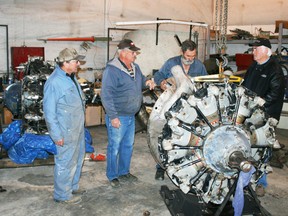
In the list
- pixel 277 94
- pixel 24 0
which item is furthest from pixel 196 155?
pixel 24 0

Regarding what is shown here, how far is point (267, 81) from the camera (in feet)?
11.7

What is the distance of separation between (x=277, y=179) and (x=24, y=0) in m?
5.02

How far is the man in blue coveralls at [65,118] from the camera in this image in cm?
303

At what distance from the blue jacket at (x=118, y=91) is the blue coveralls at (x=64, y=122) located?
293mm

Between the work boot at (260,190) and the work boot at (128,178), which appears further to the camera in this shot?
the work boot at (128,178)

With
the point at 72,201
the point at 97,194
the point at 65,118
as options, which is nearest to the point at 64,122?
the point at 65,118

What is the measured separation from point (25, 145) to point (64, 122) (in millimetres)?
1381

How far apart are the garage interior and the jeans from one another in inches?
7.9

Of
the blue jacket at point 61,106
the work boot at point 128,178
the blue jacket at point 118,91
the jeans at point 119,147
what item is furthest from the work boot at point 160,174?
the blue jacket at point 61,106

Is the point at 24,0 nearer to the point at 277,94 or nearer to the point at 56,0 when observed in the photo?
the point at 56,0

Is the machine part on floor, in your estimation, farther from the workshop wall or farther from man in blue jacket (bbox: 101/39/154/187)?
the workshop wall

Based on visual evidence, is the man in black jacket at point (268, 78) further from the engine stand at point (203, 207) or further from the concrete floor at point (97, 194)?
the engine stand at point (203, 207)

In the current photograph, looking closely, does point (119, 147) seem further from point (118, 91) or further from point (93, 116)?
point (93, 116)

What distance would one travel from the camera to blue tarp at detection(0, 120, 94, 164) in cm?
422
